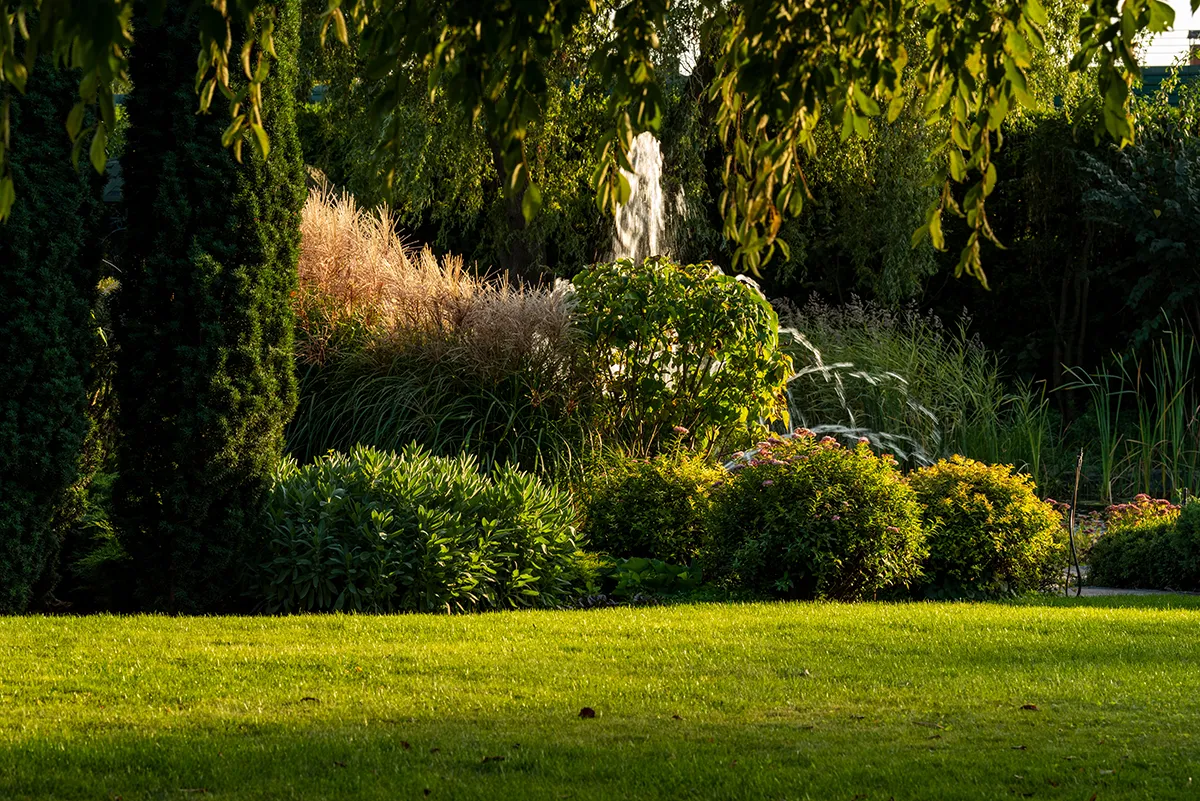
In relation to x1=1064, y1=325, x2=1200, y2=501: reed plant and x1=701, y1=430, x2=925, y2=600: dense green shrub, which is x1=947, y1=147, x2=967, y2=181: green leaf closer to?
x1=701, y1=430, x2=925, y2=600: dense green shrub

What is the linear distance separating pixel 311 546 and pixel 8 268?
2087 millimetres

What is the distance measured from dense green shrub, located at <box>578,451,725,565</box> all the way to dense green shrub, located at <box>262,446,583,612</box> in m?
0.65

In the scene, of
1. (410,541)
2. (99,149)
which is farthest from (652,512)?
(99,149)

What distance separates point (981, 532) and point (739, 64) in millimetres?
5349

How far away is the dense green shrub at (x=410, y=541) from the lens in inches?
274

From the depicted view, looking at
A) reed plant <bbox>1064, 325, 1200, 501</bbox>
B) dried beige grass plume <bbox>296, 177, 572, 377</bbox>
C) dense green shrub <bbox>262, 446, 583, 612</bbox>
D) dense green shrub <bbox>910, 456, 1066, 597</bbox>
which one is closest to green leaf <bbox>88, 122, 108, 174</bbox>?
dense green shrub <bbox>262, 446, 583, 612</bbox>

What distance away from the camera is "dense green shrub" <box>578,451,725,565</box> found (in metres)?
8.17

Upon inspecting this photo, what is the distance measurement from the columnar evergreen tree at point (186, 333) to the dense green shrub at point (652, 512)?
7.38 feet

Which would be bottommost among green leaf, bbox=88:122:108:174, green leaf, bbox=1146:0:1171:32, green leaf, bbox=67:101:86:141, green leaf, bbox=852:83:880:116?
green leaf, bbox=88:122:108:174

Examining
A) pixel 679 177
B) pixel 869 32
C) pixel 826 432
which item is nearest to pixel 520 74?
pixel 869 32

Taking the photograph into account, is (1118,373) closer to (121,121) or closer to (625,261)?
(625,261)

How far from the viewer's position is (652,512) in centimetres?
816

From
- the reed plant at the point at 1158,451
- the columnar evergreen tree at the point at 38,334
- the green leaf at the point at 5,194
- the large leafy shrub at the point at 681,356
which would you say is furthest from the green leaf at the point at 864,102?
the reed plant at the point at 1158,451

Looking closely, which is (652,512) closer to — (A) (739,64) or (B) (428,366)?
(B) (428,366)
